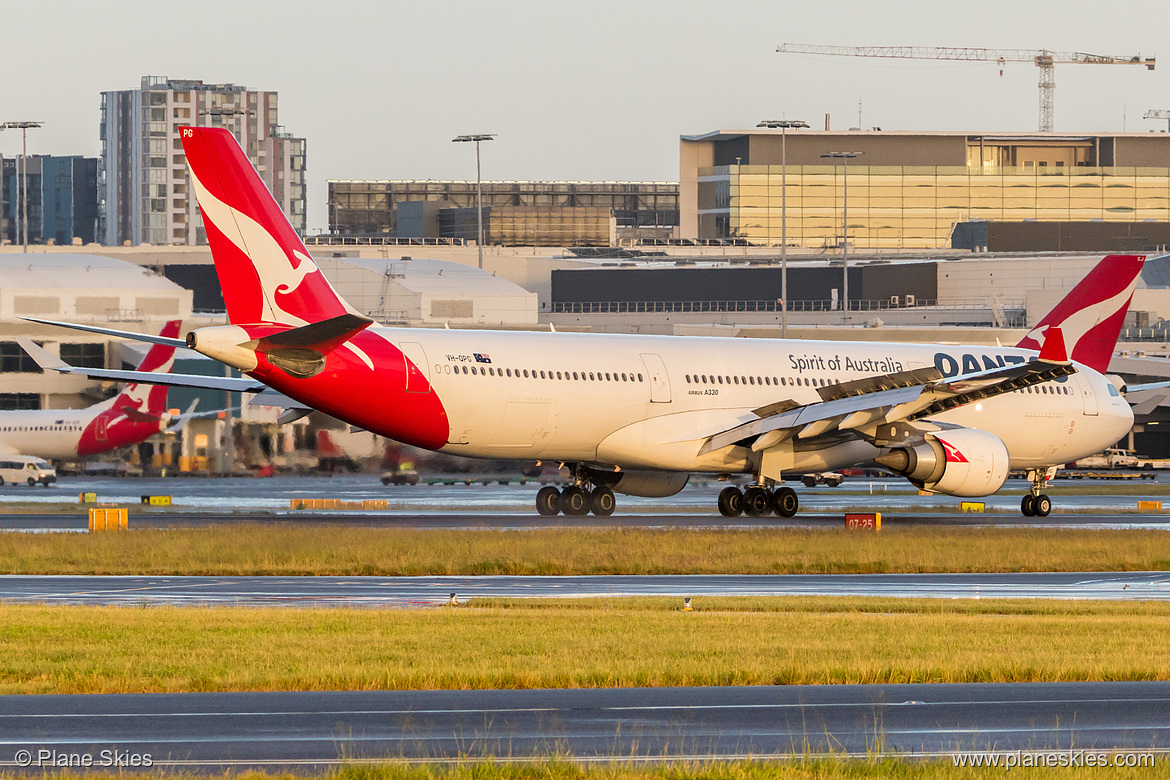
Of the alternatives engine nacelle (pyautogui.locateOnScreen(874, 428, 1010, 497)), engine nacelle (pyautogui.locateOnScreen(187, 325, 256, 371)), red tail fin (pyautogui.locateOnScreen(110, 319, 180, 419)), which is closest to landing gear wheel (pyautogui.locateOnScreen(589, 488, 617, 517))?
engine nacelle (pyautogui.locateOnScreen(874, 428, 1010, 497))

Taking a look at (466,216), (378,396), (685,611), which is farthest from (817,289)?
(685,611)

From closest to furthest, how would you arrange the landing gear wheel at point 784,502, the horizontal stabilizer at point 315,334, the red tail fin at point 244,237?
the horizontal stabilizer at point 315,334, the red tail fin at point 244,237, the landing gear wheel at point 784,502

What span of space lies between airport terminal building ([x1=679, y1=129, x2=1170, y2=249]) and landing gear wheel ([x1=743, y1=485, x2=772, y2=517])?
134001mm

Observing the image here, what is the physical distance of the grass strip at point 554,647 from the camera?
49.7ft

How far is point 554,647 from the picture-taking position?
16969mm

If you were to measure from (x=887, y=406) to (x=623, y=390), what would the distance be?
596 centimetres

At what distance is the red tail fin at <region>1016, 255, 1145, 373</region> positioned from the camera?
4438 centimetres

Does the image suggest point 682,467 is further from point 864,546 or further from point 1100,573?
point 1100,573

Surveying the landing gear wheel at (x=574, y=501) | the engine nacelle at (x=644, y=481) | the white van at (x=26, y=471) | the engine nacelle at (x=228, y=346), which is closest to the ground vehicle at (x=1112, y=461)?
the engine nacelle at (x=644, y=481)

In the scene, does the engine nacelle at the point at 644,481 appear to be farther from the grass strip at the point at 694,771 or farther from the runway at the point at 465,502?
the grass strip at the point at 694,771

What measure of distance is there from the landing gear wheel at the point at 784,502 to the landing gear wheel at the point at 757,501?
0.48 ft

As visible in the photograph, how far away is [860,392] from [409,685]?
26.8 meters

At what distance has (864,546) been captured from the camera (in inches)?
1185

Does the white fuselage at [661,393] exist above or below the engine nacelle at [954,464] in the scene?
above
